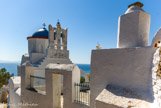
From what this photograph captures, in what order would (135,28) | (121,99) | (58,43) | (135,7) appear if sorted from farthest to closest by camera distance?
(58,43) → (135,7) → (135,28) → (121,99)

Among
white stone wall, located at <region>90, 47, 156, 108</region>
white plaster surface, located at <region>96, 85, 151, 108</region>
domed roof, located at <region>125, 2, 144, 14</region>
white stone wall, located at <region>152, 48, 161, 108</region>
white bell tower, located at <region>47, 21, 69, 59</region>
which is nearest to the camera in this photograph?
white stone wall, located at <region>152, 48, 161, 108</region>

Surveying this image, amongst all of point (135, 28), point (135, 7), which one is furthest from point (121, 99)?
point (135, 7)

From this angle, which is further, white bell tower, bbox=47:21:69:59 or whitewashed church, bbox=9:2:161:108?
white bell tower, bbox=47:21:69:59

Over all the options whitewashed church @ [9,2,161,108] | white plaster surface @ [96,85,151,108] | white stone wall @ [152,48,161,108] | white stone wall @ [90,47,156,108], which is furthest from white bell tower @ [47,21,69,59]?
white stone wall @ [152,48,161,108]

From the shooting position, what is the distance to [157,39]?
316 cm

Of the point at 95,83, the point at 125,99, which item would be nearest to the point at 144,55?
the point at 125,99

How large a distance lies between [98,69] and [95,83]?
2.12ft

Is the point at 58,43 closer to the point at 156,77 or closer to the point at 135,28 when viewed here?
the point at 135,28

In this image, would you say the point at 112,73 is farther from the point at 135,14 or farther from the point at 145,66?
the point at 135,14

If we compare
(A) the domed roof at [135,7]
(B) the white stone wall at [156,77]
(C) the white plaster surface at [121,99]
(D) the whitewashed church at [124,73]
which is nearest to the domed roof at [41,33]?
(D) the whitewashed church at [124,73]

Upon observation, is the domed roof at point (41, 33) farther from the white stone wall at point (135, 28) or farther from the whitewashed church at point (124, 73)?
the white stone wall at point (135, 28)

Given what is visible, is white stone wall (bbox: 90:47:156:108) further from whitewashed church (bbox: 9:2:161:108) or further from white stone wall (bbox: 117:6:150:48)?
white stone wall (bbox: 117:6:150:48)

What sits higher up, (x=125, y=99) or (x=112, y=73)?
(x=112, y=73)

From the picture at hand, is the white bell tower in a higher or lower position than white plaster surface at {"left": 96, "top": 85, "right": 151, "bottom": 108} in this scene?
higher
